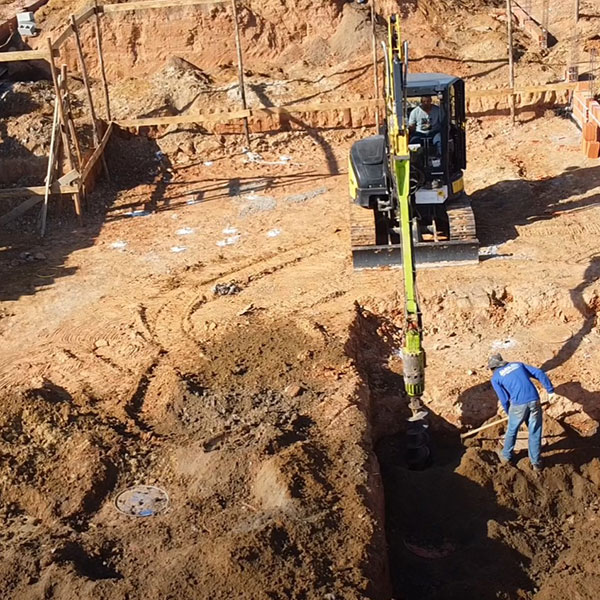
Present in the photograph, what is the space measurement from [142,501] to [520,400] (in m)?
3.96

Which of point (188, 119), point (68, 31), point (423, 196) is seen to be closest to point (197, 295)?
point (423, 196)

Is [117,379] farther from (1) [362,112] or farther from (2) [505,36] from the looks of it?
(2) [505,36]

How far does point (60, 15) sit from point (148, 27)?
2.48m

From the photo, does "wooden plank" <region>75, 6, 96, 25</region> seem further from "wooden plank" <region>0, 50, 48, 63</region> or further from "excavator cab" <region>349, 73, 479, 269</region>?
"excavator cab" <region>349, 73, 479, 269</region>

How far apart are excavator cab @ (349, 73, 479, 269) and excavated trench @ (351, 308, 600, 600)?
2.94 meters

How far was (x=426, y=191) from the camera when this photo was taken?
12.9 metres

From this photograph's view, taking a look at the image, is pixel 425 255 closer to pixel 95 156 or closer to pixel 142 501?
pixel 142 501

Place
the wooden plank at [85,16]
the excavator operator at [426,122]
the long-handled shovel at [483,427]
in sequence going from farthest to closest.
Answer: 1. the wooden plank at [85,16]
2. the excavator operator at [426,122]
3. the long-handled shovel at [483,427]

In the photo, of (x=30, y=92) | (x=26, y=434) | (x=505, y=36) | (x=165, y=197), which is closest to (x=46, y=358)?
(x=26, y=434)

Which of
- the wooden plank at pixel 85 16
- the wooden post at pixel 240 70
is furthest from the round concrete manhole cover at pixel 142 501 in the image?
the wooden post at pixel 240 70

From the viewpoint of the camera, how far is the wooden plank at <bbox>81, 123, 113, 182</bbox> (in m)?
16.3

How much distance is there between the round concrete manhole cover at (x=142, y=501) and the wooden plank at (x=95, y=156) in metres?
8.62

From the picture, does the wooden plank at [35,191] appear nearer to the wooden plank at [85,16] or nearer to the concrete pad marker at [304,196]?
the wooden plank at [85,16]

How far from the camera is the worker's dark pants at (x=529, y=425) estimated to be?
30.3 feet
